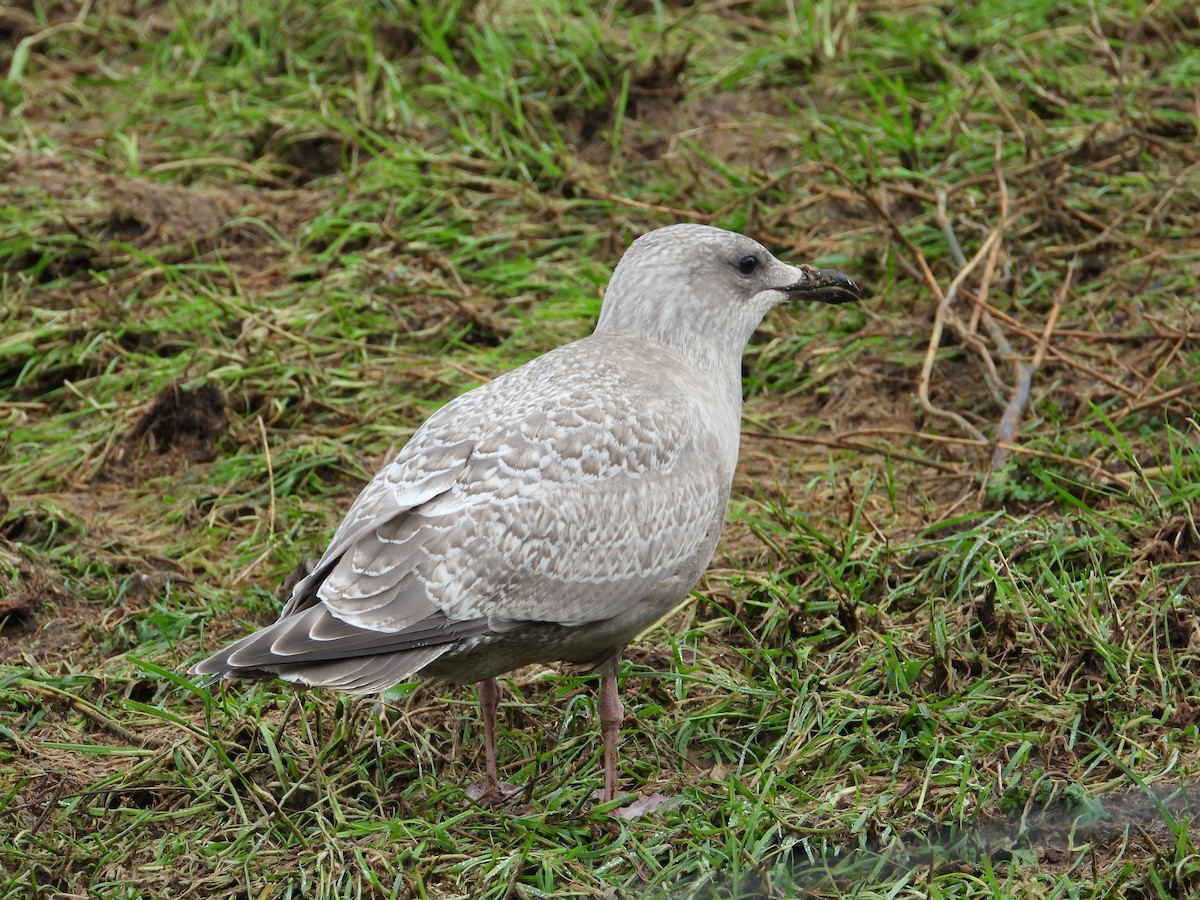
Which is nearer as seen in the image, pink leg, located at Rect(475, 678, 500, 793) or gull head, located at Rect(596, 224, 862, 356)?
pink leg, located at Rect(475, 678, 500, 793)

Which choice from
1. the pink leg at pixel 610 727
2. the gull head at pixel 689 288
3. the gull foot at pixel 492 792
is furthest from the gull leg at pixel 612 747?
the gull head at pixel 689 288

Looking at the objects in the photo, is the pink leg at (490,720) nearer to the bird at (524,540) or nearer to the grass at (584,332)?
the bird at (524,540)

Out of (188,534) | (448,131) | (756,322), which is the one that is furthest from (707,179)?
(188,534)

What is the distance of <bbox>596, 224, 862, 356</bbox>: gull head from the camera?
16.7 ft

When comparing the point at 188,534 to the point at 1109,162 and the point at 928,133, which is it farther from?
the point at 1109,162

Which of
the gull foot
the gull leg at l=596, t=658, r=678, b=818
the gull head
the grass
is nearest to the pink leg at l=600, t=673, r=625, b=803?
the gull leg at l=596, t=658, r=678, b=818

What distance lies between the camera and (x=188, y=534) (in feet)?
19.7

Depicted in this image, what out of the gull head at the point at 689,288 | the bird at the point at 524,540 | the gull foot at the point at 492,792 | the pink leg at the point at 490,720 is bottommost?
the gull foot at the point at 492,792

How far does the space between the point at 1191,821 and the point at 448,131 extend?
5.47m

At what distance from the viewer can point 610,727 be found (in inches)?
180

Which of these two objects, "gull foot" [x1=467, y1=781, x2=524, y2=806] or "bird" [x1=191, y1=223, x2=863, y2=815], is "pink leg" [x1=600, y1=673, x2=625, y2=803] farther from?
"gull foot" [x1=467, y1=781, x2=524, y2=806]

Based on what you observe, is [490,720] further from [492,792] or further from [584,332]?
[584,332]

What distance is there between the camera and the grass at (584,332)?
4.34 metres

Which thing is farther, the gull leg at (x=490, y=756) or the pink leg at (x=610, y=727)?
the gull leg at (x=490, y=756)
